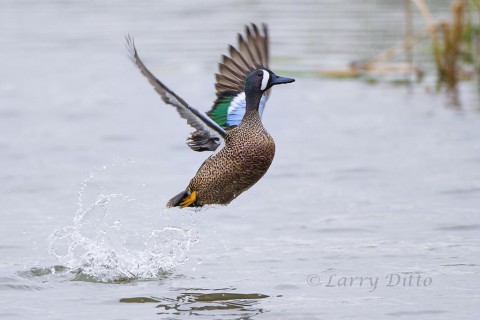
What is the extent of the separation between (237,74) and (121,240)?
4.94 feet

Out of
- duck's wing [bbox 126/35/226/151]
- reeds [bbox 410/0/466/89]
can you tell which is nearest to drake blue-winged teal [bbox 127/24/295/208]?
duck's wing [bbox 126/35/226/151]

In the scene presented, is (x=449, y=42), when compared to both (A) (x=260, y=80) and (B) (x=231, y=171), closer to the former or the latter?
(A) (x=260, y=80)

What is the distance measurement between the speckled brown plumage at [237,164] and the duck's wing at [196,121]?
86 mm

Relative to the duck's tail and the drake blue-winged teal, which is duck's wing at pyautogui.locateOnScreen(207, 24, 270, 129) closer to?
the drake blue-winged teal

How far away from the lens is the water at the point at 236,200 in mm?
7148

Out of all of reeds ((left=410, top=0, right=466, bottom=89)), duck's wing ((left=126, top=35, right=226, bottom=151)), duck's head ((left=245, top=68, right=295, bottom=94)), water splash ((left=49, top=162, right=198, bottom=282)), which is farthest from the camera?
reeds ((left=410, top=0, right=466, bottom=89))

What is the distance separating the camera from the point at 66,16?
1950cm

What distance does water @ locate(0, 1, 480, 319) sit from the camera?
→ 7.15 m

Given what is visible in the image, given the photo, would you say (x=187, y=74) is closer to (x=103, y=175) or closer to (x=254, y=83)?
(x=103, y=175)

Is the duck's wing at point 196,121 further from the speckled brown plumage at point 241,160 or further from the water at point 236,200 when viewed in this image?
the water at point 236,200

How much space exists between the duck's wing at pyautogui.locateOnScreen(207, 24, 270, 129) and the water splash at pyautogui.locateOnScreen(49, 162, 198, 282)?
0.88 m

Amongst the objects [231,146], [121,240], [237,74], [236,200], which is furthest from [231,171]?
[236,200]

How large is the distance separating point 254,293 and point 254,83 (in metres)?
1.32

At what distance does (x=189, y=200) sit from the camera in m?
7.38
